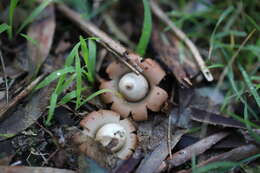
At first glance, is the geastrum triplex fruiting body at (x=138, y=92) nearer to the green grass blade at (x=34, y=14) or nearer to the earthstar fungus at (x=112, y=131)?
the earthstar fungus at (x=112, y=131)

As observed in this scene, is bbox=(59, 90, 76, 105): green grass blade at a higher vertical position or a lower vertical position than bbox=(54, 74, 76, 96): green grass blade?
lower

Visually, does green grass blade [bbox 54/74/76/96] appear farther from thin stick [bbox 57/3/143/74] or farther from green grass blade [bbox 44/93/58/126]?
thin stick [bbox 57/3/143/74]

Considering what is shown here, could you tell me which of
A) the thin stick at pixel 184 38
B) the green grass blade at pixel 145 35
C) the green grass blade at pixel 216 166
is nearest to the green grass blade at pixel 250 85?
the thin stick at pixel 184 38

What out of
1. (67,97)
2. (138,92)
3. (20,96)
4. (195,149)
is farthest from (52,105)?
(195,149)

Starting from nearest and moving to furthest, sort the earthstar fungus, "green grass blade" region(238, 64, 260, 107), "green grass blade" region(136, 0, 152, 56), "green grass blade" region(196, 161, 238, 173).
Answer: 1. "green grass blade" region(196, 161, 238, 173)
2. the earthstar fungus
3. "green grass blade" region(238, 64, 260, 107)
4. "green grass blade" region(136, 0, 152, 56)

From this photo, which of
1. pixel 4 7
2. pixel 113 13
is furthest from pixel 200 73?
pixel 4 7

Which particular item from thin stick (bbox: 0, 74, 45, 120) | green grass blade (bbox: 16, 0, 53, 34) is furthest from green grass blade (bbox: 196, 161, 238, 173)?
green grass blade (bbox: 16, 0, 53, 34)
